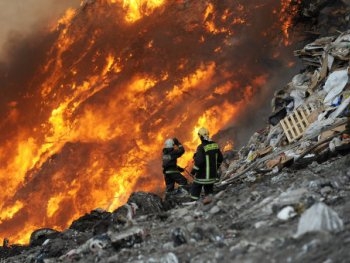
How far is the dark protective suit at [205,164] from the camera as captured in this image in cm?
874

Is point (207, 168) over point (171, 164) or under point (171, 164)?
under

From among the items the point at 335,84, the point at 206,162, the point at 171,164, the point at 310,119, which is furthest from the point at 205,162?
the point at 335,84

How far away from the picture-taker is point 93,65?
1908 cm

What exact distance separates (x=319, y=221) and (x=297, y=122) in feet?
23.4

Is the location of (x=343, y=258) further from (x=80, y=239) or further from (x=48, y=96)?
(x=48, y=96)

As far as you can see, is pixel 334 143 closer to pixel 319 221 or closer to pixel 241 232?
pixel 241 232

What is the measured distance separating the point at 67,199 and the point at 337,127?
1083cm

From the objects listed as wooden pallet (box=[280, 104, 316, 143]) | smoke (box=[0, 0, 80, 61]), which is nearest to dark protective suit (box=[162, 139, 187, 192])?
wooden pallet (box=[280, 104, 316, 143])

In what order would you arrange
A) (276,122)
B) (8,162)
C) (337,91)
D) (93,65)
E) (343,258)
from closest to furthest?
(343,258), (337,91), (276,122), (8,162), (93,65)

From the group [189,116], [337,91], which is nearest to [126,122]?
[189,116]

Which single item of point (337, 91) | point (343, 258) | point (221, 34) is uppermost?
point (221, 34)

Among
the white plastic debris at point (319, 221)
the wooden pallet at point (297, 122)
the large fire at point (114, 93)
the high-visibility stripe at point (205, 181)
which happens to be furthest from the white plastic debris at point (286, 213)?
the large fire at point (114, 93)

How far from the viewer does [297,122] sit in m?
11.4

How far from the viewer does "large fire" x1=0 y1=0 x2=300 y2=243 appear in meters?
17.0
